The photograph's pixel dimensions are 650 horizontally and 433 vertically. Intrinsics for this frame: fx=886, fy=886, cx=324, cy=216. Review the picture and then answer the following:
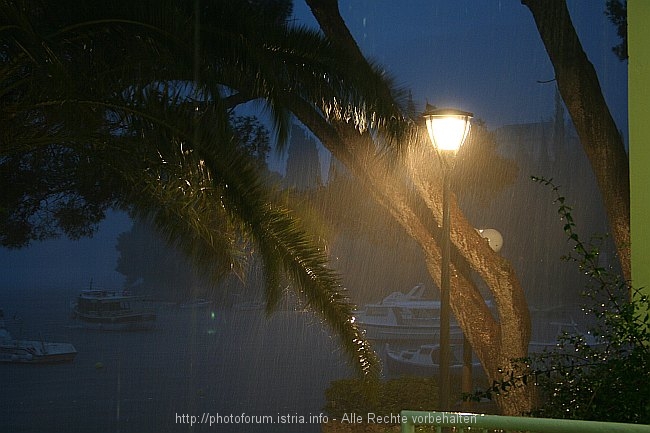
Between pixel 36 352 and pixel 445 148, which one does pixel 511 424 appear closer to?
pixel 445 148

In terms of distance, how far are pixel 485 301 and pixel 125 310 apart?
6757mm

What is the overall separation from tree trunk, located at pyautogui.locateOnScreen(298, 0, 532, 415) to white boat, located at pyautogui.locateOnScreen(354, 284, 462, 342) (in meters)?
2.04

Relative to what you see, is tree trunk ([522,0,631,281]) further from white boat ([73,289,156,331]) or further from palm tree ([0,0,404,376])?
white boat ([73,289,156,331])

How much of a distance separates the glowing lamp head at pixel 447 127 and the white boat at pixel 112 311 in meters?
8.69

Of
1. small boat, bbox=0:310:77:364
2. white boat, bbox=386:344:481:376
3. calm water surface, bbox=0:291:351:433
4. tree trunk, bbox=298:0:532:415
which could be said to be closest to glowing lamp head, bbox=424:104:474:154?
tree trunk, bbox=298:0:532:415

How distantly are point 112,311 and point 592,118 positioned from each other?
29.1 feet

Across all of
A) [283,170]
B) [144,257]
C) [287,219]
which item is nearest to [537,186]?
[283,170]

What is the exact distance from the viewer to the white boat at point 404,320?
1230 centimetres

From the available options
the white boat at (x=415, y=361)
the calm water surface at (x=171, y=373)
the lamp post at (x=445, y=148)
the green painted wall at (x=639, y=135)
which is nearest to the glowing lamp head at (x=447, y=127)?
the lamp post at (x=445, y=148)

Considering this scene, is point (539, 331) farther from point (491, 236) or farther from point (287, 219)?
point (287, 219)

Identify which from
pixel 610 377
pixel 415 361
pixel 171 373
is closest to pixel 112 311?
pixel 171 373

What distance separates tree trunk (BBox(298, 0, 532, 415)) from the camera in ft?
31.9

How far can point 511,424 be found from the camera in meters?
3.06

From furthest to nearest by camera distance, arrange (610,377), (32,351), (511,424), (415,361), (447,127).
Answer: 1. (32,351)
2. (415,361)
3. (447,127)
4. (610,377)
5. (511,424)
